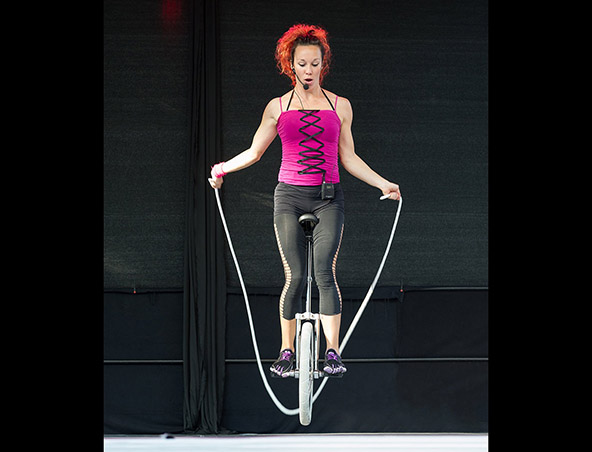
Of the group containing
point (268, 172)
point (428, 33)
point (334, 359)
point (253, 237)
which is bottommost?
point (334, 359)

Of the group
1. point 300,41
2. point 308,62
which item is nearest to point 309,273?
point 308,62

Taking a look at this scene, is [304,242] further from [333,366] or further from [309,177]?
[333,366]

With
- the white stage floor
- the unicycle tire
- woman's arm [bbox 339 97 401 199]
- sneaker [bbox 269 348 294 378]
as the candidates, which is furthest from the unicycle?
the white stage floor

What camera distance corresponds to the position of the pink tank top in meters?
4.27

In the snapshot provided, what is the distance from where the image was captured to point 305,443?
519 cm

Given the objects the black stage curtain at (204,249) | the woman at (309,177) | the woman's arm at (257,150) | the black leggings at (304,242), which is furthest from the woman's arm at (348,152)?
the black stage curtain at (204,249)

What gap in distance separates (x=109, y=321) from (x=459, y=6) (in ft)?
11.7

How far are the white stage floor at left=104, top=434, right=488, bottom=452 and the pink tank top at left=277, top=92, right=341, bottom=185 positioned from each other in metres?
1.96

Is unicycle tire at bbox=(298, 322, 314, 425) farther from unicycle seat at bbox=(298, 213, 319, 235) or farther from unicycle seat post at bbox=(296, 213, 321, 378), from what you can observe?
unicycle seat at bbox=(298, 213, 319, 235)

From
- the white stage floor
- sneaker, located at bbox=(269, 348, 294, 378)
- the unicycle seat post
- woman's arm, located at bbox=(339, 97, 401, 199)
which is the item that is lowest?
the white stage floor

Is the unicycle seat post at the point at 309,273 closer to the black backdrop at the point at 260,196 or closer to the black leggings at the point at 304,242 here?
the black leggings at the point at 304,242
